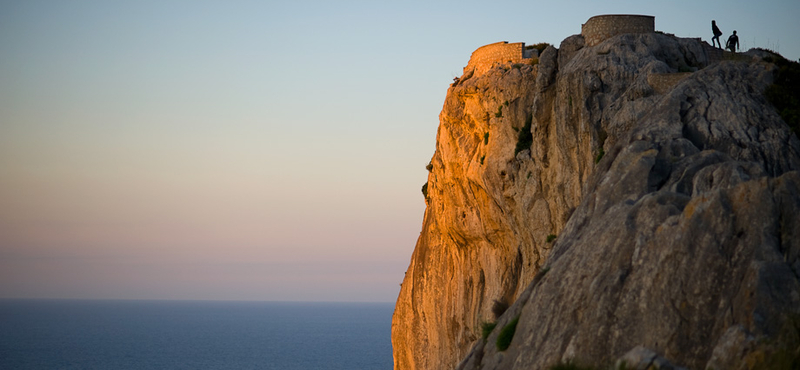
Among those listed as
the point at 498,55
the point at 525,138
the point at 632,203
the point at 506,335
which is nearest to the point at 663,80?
the point at 525,138

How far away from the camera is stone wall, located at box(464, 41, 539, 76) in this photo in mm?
36156

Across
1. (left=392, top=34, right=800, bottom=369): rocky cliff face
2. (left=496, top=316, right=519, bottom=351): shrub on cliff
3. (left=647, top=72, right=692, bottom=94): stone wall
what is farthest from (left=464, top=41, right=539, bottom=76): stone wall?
(left=496, top=316, right=519, bottom=351): shrub on cliff

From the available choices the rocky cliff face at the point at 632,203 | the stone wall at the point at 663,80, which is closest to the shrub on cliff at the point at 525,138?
the rocky cliff face at the point at 632,203

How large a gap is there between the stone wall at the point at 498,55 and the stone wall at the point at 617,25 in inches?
191

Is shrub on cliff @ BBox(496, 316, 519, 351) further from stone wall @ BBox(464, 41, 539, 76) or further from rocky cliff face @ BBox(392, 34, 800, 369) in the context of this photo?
stone wall @ BBox(464, 41, 539, 76)

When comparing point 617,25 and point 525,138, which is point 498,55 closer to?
point 525,138

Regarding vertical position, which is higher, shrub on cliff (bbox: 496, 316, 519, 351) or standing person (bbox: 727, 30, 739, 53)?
standing person (bbox: 727, 30, 739, 53)

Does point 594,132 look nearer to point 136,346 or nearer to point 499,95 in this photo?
point 499,95

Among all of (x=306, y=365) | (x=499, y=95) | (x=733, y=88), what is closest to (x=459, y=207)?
(x=499, y=95)

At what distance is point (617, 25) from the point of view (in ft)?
102

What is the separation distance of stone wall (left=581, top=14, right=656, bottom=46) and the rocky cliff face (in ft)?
3.19

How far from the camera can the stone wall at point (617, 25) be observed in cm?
3094

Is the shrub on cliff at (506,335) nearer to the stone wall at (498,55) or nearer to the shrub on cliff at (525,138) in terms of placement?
the shrub on cliff at (525,138)

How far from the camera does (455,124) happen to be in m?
40.3
